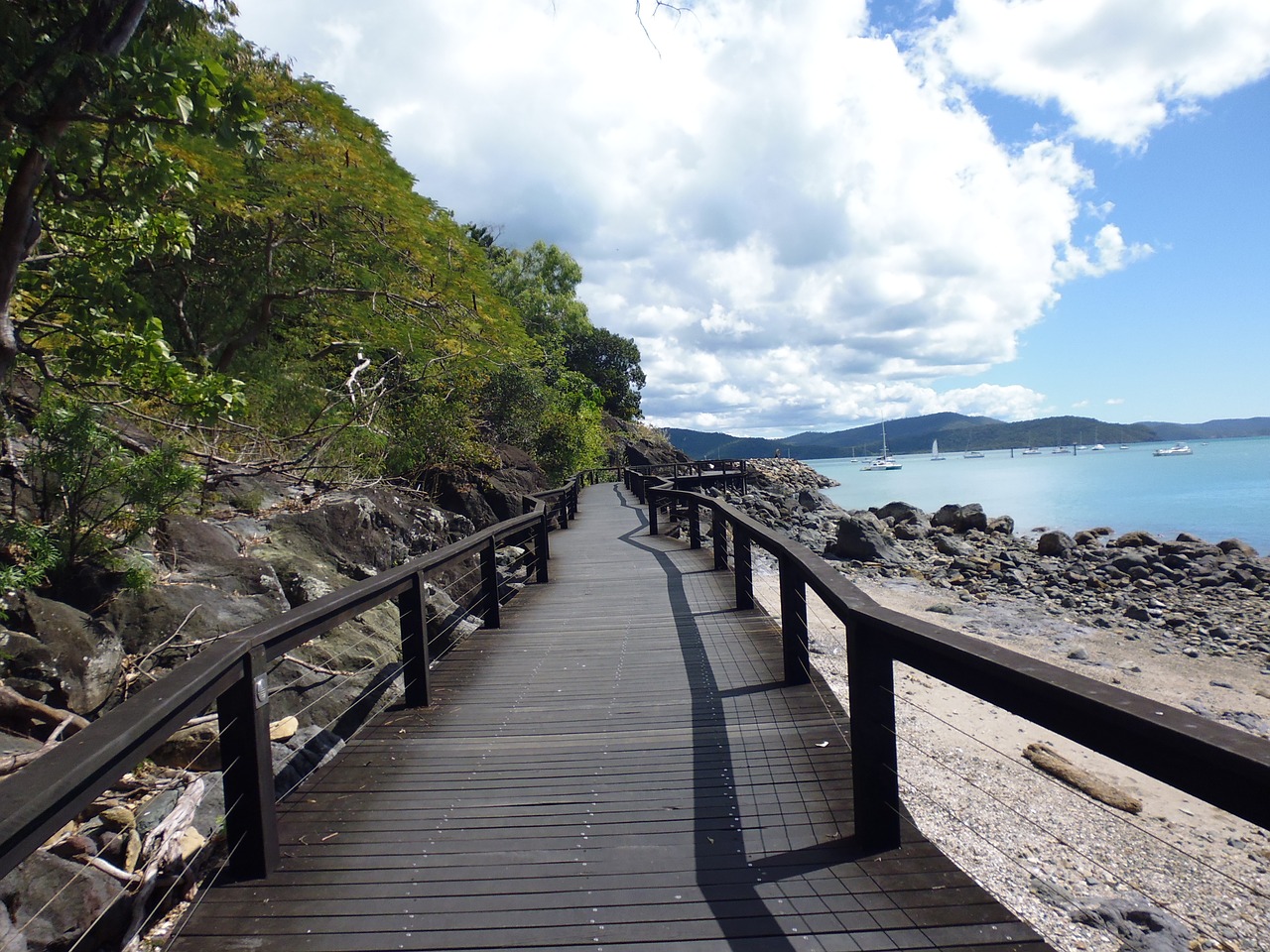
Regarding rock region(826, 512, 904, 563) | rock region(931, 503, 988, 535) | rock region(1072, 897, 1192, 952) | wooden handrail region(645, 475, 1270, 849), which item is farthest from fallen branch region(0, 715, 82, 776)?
rock region(931, 503, 988, 535)

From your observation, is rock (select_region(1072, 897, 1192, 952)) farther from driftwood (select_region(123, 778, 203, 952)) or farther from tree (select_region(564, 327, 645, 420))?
tree (select_region(564, 327, 645, 420))

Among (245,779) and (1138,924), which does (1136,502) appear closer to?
(1138,924)

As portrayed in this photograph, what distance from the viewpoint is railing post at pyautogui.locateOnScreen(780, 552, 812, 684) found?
4.68m

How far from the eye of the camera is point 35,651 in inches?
180

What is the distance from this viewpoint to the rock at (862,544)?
68.0 feet

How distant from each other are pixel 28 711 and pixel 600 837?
3.55 metres

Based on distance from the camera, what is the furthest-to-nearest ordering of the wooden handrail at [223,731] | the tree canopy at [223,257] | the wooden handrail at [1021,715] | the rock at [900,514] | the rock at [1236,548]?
the rock at [900,514] < the rock at [1236,548] < the tree canopy at [223,257] < the wooden handrail at [223,731] < the wooden handrail at [1021,715]

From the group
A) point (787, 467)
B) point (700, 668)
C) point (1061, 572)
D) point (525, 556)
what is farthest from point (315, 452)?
point (787, 467)

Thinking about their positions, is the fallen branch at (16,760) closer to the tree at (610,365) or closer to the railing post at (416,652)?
the railing post at (416,652)

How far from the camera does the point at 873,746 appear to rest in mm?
2795

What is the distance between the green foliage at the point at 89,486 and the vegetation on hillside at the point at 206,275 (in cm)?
3

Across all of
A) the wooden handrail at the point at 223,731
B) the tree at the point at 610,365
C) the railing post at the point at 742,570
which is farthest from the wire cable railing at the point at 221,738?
the tree at the point at 610,365

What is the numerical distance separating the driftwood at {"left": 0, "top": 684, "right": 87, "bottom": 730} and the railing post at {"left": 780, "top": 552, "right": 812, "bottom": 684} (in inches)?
162

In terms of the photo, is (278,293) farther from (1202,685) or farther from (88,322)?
(1202,685)
